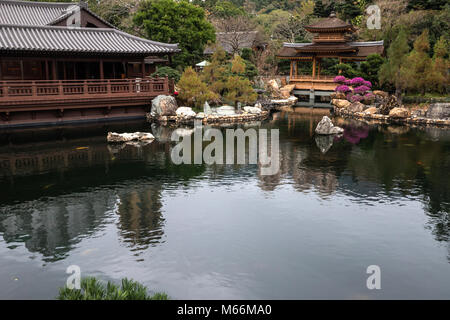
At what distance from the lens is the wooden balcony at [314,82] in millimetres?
45375

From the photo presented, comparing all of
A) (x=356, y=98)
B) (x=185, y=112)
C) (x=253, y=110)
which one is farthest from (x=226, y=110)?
(x=356, y=98)

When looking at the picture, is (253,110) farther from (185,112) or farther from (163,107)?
(163,107)

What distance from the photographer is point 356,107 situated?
36.1m

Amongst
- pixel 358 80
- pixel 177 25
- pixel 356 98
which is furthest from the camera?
pixel 177 25

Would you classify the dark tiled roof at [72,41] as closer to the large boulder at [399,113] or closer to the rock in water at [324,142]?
the rock in water at [324,142]

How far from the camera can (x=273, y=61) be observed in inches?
2222

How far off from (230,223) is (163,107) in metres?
20.9

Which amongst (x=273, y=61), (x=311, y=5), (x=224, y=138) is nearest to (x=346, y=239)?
(x=224, y=138)

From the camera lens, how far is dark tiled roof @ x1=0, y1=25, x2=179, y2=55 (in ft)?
88.9

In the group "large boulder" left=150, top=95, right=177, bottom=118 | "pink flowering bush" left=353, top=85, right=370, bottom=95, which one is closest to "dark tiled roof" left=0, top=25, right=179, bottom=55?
"large boulder" left=150, top=95, right=177, bottom=118

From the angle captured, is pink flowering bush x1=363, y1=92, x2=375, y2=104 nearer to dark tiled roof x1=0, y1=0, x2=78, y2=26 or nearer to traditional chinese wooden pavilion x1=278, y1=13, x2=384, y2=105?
traditional chinese wooden pavilion x1=278, y1=13, x2=384, y2=105
